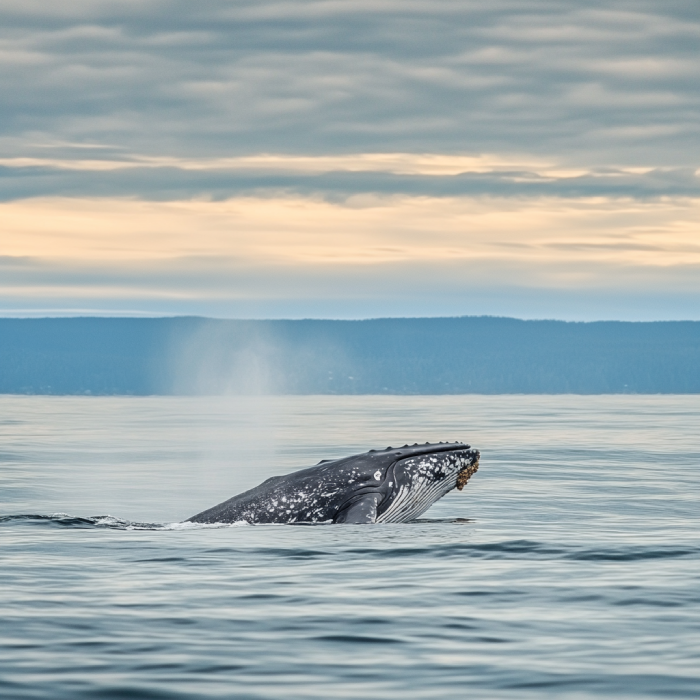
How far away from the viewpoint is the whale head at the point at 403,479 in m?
14.4

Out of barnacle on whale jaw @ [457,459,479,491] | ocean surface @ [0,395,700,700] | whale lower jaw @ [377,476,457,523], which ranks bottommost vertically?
ocean surface @ [0,395,700,700]

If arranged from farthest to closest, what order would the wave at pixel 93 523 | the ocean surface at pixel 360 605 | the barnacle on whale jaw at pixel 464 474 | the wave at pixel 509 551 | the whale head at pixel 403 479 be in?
the barnacle on whale jaw at pixel 464 474 → the wave at pixel 93 523 → the whale head at pixel 403 479 → the wave at pixel 509 551 → the ocean surface at pixel 360 605

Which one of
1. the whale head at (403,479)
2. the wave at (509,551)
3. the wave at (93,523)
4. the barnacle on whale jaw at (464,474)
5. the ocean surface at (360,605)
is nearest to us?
the ocean surface at (360,605)

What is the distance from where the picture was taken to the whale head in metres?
14.4

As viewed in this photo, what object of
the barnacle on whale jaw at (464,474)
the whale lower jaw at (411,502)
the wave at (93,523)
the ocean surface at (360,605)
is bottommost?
the ocean surface at (360,605)

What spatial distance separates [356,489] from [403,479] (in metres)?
0.58

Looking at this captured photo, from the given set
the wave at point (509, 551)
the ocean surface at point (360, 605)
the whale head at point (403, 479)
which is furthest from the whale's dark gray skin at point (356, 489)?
the ocean surface at point (360, 605)

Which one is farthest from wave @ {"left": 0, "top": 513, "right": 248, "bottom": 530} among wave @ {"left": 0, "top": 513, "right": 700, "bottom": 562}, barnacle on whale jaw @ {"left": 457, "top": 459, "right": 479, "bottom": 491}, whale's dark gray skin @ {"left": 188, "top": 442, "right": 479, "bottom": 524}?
barnacle on whale jaw @ {"left": 457, "top": 459, "right": 479, "bottom": 491}

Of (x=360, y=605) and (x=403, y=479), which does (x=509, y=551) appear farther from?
(x=360, y=605)

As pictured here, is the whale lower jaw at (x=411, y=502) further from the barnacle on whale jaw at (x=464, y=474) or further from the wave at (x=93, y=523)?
the wave at (x=93, y=523)

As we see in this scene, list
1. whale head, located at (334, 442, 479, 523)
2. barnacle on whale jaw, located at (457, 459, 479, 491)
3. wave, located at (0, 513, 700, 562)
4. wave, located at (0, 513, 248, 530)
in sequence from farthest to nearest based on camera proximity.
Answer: barnacle on whale jaw, located at (457, 459, 479, 491), wave, located at (0, 513, 248, 530), whale head, located at (334, 442, 479, 523), wave, located at (0, 513, 700, 562)

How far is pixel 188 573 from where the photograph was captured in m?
11.6

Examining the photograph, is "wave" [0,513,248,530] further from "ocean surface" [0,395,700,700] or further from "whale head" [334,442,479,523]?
"whale head" [334,442,479,523]

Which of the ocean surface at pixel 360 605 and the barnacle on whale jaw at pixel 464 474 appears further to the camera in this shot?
the barnacle on whale jaw at pixel 464 474
